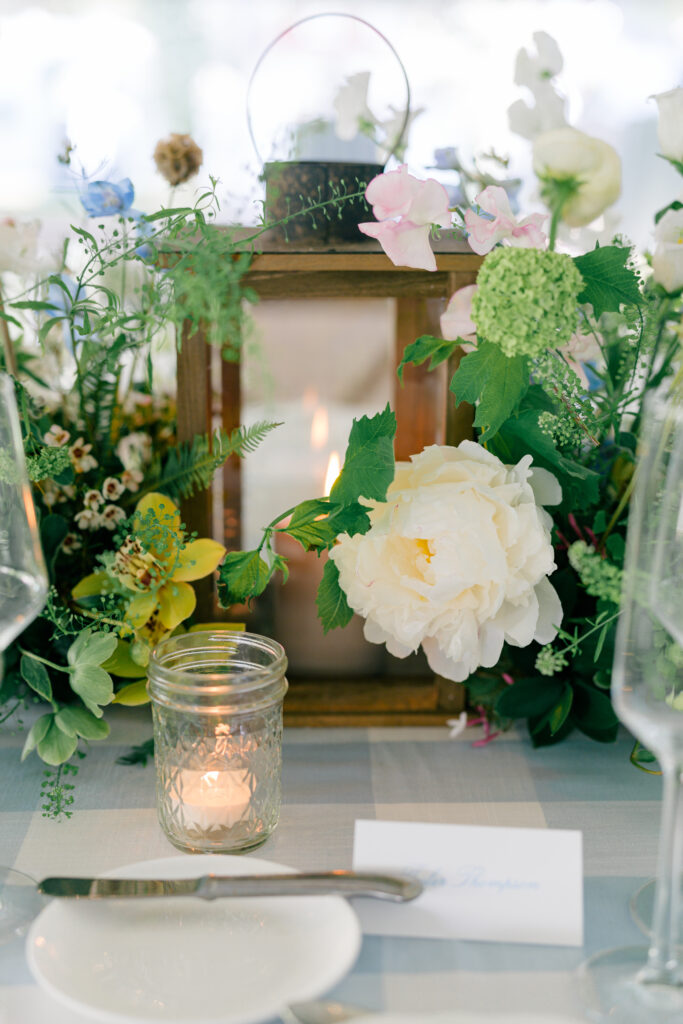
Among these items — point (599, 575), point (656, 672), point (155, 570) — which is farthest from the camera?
point (155, 570)

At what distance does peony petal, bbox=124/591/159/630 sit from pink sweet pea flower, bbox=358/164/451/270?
0.27m

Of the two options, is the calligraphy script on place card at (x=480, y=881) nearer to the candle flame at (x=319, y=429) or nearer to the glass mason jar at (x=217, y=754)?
the glass mason jar at (x=217, y=754)

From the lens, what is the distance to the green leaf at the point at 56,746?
0.60 m

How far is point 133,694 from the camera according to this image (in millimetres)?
647

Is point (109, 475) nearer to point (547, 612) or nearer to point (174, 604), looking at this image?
point (174, 604)

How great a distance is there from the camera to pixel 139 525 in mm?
628

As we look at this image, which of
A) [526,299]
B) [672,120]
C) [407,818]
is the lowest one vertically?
[407,818]

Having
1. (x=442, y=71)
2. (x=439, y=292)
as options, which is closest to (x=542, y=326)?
(x=439, y=292)

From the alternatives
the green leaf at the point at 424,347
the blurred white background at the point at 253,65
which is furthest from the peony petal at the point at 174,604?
the blurred white background at the point at 253,65

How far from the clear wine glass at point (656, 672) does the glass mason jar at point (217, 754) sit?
208 mm

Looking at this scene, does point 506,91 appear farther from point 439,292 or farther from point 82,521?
point 82,521

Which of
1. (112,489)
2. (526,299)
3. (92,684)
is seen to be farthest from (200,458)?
(526,299)

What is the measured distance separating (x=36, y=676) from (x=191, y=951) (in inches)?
8.8

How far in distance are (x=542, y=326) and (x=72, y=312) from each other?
1.05ft
